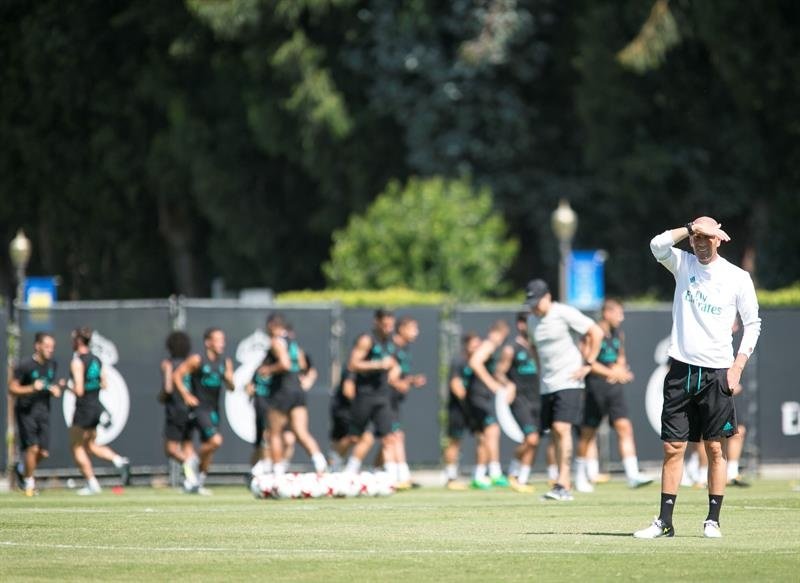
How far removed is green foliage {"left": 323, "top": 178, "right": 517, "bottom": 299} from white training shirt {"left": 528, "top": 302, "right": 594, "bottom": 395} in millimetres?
18369

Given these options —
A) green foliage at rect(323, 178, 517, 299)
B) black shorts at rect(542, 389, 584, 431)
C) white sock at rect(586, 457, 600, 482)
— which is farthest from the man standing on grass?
green foliage at rect(323, 178, 517, 299)

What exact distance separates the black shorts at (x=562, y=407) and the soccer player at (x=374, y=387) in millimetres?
4781

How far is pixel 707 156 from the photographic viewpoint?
1722 inches

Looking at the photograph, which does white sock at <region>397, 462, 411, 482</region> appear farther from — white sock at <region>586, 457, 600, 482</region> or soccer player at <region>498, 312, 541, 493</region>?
white sock at <region>586, 457, 600, 482</region>

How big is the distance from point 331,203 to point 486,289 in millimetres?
11469

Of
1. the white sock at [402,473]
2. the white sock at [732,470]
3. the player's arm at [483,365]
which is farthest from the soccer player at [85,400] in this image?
the white sock at [732,470]

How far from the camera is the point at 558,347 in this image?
62.7ft

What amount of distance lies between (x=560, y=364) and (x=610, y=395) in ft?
13.9

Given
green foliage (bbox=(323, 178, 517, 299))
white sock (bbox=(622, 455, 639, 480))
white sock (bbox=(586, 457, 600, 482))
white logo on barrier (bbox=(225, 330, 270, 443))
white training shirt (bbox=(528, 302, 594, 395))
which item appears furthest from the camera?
green foliage (bbox=(323, 178, 517, 299))

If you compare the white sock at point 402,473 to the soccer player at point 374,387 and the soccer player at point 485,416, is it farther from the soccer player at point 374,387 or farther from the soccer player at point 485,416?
the soccer player at point 485,416

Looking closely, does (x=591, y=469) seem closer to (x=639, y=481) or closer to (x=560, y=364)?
(x=639, y=481)

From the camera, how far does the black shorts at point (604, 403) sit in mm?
23078

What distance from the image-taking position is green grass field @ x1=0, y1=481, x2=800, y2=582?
459 inches

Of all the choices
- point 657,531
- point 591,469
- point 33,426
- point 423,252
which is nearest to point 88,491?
point 33,426
